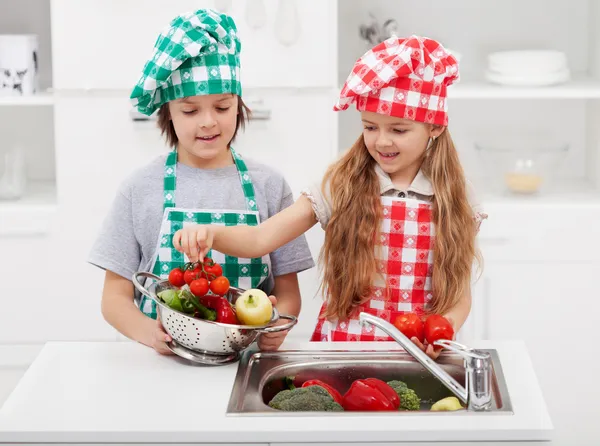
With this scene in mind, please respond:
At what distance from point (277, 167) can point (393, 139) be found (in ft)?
3.33

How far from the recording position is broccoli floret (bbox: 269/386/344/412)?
1.51 metres

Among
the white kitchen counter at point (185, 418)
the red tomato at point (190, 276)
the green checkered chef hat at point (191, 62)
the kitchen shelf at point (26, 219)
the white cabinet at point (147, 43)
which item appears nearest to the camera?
the white kitchen counter at point (185, 418)

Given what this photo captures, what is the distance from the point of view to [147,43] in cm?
275

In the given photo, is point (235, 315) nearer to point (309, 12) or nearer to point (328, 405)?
point (328, 405)

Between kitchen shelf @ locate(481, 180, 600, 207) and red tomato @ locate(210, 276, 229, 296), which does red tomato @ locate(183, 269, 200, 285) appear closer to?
red tomato @ locate(210, 276, 229, 296)

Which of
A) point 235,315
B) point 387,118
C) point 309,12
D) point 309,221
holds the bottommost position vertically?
point 235,315

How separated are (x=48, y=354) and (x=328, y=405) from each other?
20.8 inches

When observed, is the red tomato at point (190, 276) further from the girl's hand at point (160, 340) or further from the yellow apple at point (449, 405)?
the yellow apple at point (449, 405)

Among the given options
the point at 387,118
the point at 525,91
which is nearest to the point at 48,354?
the point at 387,118

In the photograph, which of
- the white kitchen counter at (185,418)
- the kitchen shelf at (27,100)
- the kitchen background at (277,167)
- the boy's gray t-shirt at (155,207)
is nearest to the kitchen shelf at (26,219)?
the kitchen background at (277,167)

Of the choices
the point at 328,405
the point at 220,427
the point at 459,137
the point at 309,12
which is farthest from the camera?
the point at 459,137

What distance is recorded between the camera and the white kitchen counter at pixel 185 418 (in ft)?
4.60

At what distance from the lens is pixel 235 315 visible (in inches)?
65.2

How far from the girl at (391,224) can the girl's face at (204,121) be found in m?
0.18
